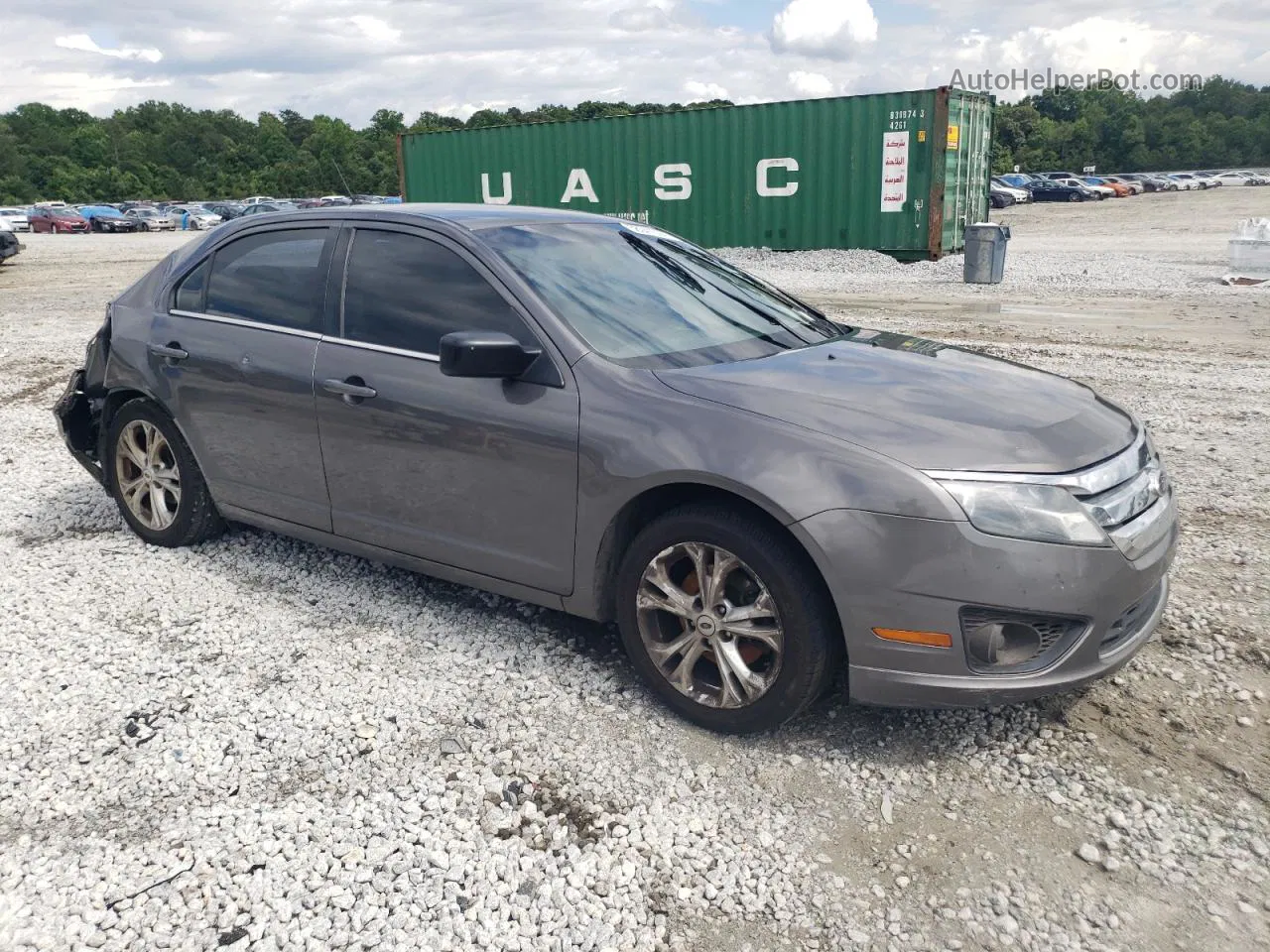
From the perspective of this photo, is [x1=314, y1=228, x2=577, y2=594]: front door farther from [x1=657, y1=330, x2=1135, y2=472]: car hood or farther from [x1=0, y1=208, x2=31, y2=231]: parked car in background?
[x1=0, y1=208, x2=31, y2=231]: parked car in background

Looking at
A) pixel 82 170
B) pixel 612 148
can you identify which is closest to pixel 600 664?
pixel 612 148

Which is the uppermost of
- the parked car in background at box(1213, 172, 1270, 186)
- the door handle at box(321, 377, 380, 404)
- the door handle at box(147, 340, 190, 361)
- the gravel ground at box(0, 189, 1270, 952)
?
the parked car in background at box(1213, 172, 1270, 186)

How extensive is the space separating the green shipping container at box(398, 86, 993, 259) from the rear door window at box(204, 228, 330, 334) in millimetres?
17047

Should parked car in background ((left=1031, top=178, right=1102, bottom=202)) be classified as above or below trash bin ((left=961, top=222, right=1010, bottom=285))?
above

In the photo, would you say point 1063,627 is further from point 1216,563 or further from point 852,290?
point 852,290

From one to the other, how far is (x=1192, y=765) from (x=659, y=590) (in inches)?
65.4

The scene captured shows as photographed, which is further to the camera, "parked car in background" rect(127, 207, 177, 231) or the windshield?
"parked car in background" rect(127, 207, 177, 231)

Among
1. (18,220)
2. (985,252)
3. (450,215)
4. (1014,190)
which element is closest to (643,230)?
(450,215)

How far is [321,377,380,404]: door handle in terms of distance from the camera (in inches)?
154

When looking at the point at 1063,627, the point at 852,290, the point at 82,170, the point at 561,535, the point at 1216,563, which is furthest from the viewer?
the point at 82,170

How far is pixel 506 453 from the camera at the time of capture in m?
3.56

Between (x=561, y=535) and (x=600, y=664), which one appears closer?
(x=561, y=535)

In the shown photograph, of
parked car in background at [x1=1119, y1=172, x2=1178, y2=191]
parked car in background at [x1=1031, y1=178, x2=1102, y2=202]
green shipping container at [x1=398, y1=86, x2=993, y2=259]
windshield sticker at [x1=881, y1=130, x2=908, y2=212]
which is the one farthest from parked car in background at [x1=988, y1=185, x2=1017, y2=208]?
windshield sticker at [x1=881, y1=130, x2=908, y2=212]

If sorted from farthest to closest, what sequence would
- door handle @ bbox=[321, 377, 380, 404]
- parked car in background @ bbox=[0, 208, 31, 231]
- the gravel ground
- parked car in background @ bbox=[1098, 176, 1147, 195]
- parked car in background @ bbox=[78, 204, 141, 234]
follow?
parked car in background @ bbox=[1098, 176, 1147, 195] → parked car in background @ bbox=[78, 204, 141, 234] → parked car in background @ bbox=[0, 208, 31, 231] → door handle @ bbox=[321, 377, 380, 404] → the gravel ground
